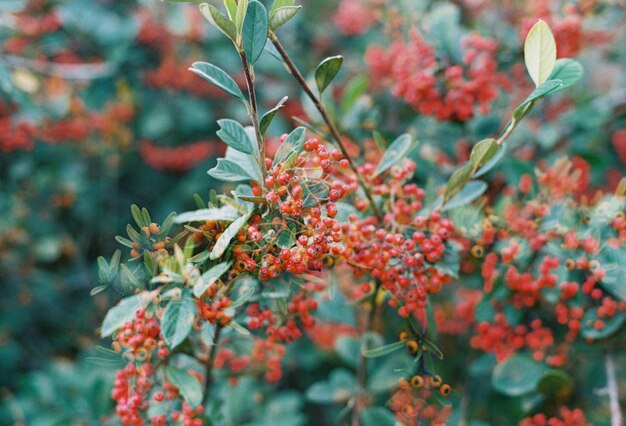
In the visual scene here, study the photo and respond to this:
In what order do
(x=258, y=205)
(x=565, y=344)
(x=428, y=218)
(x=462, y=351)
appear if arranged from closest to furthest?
(x=258, y=205) < (x=428, y=218) < (x=565, y=344) < (x=462, y=351)

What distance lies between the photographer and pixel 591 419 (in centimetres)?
188

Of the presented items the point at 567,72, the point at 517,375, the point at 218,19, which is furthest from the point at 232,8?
the point at 517,375

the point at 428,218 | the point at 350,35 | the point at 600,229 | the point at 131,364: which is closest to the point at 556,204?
the point at 600,229

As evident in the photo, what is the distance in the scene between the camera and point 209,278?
108cm

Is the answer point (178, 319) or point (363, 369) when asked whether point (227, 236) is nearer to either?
point (178, 319)

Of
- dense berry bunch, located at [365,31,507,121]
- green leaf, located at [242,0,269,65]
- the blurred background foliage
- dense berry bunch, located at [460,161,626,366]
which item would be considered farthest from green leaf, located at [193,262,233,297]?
the blurred background foliage

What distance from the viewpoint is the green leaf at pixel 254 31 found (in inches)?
42.8

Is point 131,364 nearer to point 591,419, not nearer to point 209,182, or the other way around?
point 591,419

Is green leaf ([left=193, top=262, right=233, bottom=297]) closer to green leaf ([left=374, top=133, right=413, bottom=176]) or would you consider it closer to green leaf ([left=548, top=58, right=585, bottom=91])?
green leaf ([left=374, top=133, right=413, bottom=176])

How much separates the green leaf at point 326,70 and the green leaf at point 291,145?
0.57 ft

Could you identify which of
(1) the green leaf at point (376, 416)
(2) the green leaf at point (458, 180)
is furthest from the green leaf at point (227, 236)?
(1) the green leaf at point (376, 416)

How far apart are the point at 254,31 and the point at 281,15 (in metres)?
0.06

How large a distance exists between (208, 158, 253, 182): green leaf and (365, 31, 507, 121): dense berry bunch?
2.72 feet

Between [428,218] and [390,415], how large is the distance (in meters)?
0.64
